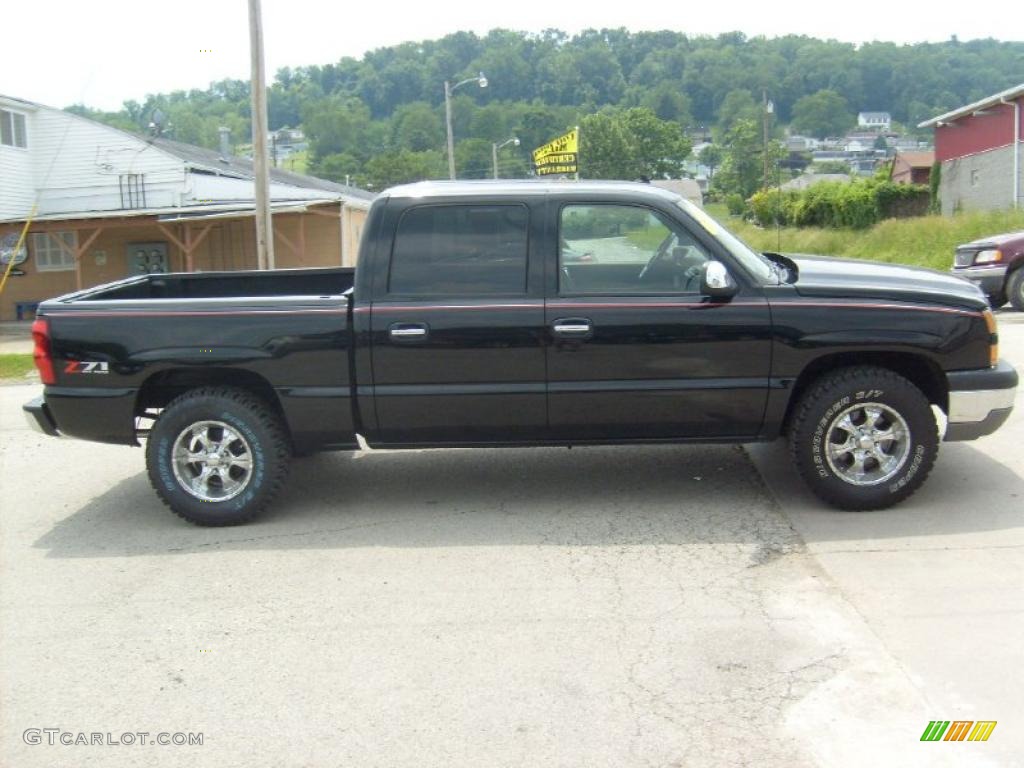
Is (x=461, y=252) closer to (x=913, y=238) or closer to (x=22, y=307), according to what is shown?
(x=913, y=238)

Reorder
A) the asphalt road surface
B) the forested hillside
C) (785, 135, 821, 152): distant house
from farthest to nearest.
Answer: (785, 135, 821, 152): distant house < the forested hillside < the asphalt road surface

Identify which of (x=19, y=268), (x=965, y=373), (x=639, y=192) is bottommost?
(x=19, y=268)

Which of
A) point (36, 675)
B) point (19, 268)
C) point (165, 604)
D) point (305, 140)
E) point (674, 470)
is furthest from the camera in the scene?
point (305, 140)

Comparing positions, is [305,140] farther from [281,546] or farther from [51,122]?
[281,546]

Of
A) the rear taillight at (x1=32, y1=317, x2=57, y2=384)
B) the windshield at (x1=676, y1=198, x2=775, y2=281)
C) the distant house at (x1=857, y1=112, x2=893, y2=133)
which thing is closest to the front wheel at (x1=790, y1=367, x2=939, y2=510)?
the windshield at (x1=676, y1=198, x2=775, y2=281)

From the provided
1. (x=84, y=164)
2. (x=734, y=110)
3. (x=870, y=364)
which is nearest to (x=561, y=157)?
(x=84, y=164)

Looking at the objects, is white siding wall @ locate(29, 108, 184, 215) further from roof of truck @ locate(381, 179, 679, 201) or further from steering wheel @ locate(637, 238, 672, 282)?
steering wheel @ locate(637, 238, 672, 282)

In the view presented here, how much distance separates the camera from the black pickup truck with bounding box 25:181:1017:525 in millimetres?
5883

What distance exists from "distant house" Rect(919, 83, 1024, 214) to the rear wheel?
1532 centimetres

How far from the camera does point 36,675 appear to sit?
445cm

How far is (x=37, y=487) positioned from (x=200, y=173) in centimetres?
2528

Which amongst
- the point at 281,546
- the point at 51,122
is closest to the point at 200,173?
the point at 51,122

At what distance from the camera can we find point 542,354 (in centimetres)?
594

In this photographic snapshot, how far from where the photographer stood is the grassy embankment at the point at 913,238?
25.0m
